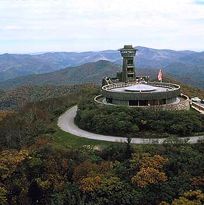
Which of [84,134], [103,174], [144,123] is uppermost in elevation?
[144,123]

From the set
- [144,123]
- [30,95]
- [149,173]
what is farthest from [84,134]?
[30,95]

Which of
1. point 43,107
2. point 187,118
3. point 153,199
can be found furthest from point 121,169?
point 43,107

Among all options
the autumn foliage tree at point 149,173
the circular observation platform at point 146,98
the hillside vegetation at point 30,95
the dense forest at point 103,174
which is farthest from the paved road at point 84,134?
the hillside vegetation at point 30,95

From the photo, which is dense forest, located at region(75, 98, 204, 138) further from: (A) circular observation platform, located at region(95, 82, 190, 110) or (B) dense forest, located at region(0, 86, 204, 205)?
(A) circular observation platform, located at region(95, 82, 190, 110)

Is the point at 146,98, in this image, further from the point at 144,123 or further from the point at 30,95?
the point at 30,95

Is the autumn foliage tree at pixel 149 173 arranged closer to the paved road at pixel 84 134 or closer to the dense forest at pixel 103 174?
the dense forest at pixel 103 174

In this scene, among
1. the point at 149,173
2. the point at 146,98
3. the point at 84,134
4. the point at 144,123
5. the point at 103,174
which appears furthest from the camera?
the point at 146,98

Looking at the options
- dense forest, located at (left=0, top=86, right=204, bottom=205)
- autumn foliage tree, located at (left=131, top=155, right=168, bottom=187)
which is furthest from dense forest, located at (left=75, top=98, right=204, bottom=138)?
autumn foliage tree, located at (left=131, top=155, right=168, bottom=187)

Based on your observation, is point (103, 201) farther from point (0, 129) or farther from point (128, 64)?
point (128, 64)

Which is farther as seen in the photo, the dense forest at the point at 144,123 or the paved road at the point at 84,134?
the dense forest at the point at 144,123
